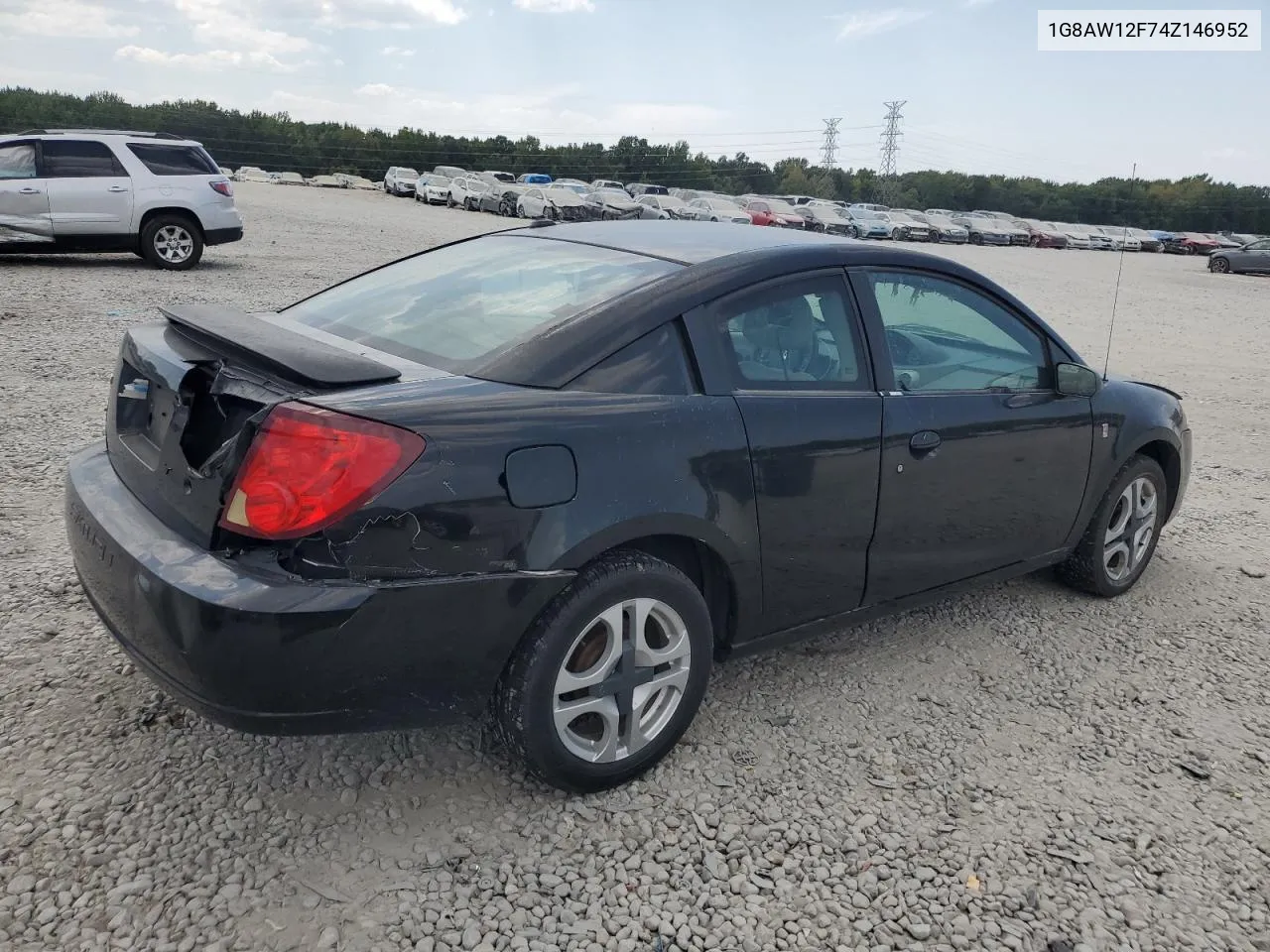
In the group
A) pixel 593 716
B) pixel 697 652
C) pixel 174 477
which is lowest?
pixel 593 716

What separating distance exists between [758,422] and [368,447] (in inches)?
46.8

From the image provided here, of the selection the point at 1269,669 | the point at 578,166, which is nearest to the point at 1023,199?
the point at 578,166

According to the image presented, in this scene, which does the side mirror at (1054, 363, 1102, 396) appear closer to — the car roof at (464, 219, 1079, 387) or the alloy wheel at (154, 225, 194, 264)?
the car roof at (464, 219, 1079, 387)

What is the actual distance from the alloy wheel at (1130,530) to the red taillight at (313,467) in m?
3.36

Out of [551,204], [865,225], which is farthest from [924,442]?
[865,225]

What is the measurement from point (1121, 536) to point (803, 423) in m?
2.21

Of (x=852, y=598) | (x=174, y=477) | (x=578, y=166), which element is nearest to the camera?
(x=174, y=477)

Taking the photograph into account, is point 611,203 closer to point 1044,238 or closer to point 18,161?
point 1044,238

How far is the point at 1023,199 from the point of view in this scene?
79438 mm

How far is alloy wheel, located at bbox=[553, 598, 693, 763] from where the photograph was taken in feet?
8.93

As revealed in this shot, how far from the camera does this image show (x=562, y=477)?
2559mm

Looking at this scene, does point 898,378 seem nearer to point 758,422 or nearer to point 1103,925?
point 758,422

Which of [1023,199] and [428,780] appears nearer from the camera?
[428,780]

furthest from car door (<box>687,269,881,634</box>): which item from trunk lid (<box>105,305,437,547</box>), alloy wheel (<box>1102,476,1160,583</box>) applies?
alloy wheel (<box>1102,476,1160,583</box>)
